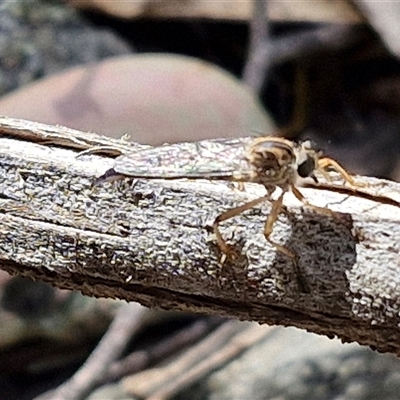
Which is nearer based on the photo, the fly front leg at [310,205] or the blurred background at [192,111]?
the fly front leg at [310,205]

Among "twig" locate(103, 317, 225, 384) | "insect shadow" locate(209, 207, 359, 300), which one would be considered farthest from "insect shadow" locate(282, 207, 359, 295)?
"twig" locate(103, 317, 225, 384)

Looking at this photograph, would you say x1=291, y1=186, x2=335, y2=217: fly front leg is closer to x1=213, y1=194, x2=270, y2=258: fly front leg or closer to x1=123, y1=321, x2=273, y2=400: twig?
x1=213, y1=194, x2=270, y2=258: fly front leg

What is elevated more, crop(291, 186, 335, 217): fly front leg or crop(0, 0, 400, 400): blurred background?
crop(0, 0, 400, 400): blurred background

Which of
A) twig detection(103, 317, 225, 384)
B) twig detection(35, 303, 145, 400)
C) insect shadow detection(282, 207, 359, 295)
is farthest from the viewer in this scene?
twig detection(103, 317, 225, 384)

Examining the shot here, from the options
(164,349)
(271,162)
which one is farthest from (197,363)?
(271,162)

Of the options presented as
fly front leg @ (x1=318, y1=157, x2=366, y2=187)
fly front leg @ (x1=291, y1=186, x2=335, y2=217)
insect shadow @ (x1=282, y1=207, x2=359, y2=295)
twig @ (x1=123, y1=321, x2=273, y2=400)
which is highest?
twig @ (x1=123, y1=321, x2=273, y2=400)

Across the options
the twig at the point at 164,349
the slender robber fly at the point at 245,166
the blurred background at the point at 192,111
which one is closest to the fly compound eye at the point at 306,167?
the slender robber fly at the point at 245,166

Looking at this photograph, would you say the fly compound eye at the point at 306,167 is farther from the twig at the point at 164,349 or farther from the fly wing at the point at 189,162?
the twig at the point at 164,349

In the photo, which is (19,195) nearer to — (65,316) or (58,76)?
(65,316)

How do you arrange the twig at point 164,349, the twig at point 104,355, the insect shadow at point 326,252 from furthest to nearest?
the twig at point 164,349 < the twig at point 104,355 < the insect shadow at point 326,252
